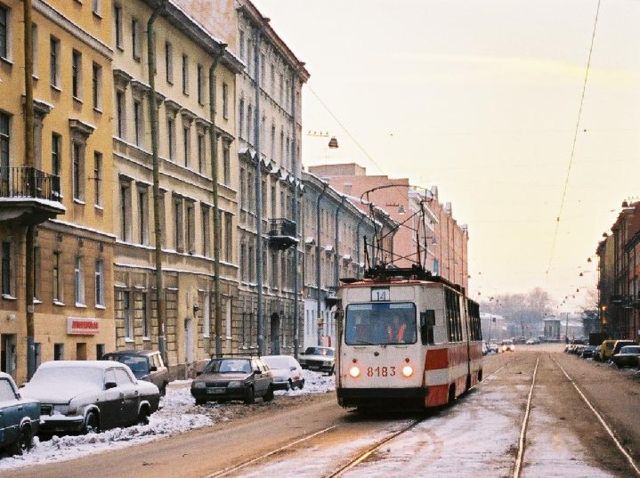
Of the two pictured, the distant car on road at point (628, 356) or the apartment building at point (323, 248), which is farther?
the apartment building at point (323, 248)

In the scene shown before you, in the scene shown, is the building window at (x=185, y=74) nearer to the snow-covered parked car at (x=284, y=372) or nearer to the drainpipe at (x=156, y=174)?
the drainpipe at (x=156, y=174)

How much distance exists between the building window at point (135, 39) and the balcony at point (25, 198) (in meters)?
12.0

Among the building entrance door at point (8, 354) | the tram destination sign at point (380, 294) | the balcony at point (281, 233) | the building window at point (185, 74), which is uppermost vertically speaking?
the building window at point (185, 74)

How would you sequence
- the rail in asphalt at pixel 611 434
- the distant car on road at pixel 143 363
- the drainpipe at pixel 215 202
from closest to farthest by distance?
the rail in asphalt at pixel 611 434 < the distant car on road at pixel 143 363 < the drainpipe at pixel 215 202

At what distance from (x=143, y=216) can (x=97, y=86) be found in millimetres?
6361

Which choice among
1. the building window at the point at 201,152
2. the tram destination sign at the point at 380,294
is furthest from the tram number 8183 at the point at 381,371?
the building window at the point at 201,152

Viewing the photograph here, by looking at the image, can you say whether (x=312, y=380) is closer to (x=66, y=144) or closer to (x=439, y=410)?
(x=66, y=144)

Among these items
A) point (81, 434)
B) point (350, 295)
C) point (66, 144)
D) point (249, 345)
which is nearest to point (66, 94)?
point (66, 144)

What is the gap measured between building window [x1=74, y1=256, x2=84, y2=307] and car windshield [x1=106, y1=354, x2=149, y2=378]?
5853mm

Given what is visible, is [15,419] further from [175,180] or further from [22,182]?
[175,180]

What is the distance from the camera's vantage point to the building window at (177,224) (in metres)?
51.0

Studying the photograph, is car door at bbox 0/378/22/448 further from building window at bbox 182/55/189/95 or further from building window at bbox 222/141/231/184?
building window at bbox 222/141/231/184

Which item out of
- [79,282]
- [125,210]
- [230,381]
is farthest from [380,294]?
[125,210]

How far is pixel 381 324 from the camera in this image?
28547 mm
